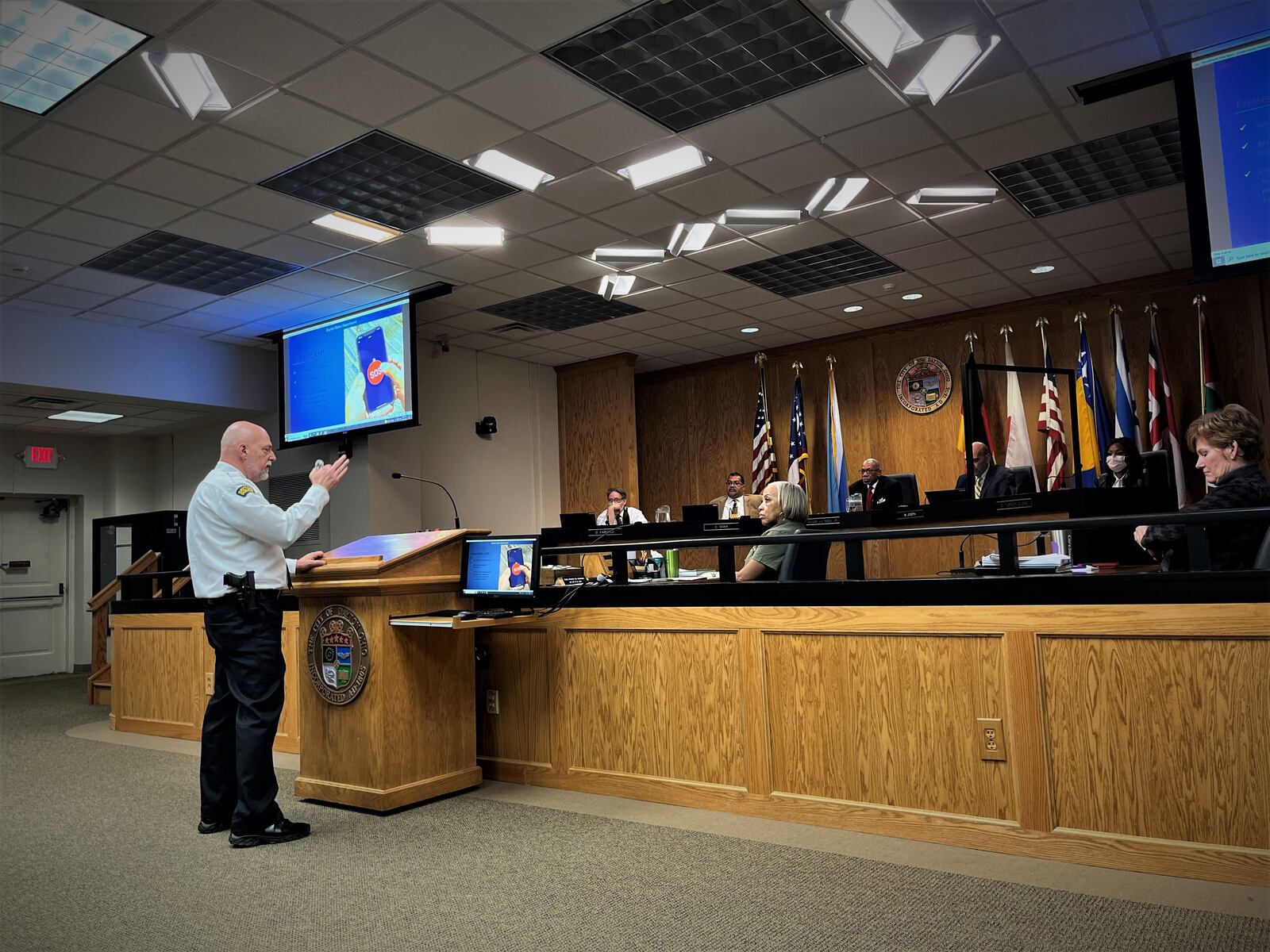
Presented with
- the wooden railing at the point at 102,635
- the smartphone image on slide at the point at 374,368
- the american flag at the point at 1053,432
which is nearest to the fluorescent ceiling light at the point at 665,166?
the smartphone image on slide at the point at 374,368

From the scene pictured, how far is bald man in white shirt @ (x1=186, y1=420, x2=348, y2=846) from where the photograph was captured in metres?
3.34

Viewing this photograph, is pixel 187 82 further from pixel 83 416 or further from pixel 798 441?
pixel 798 441

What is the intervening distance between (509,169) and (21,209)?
9.79 ft

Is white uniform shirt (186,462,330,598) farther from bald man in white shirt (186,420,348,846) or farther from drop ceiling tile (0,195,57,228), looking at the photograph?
drop ceiling tile (0,195,57,228)

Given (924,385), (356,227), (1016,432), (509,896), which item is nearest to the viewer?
(509,896)

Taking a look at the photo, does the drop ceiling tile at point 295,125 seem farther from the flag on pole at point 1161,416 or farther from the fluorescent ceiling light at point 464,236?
the flag on pole at point 1161,416

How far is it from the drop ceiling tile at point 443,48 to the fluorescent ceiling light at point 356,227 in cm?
182

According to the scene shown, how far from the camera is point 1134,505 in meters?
4.12

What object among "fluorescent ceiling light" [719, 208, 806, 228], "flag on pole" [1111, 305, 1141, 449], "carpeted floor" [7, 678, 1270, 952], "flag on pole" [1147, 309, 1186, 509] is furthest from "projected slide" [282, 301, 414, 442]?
"flag on pole" [1147, 309, 1186, 509]

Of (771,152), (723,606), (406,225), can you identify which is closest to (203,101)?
(406,225)

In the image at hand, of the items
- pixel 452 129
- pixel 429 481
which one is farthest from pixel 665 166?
pixel 429 481

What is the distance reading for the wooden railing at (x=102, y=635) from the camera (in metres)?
7.89

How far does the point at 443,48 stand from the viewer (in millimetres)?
4051

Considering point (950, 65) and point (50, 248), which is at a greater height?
point (950, 65)
